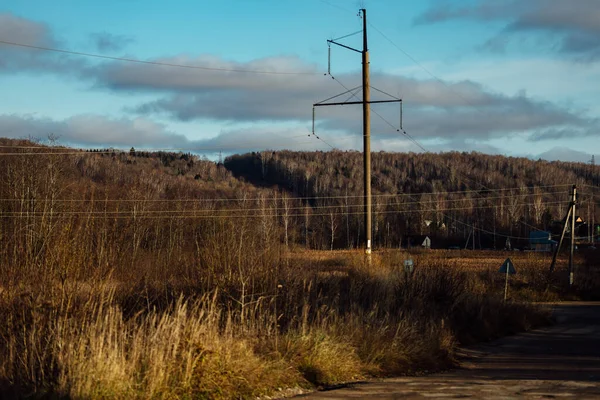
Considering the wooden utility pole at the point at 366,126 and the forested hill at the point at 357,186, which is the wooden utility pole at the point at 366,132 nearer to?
the wooden utility pole at the point at 366,126

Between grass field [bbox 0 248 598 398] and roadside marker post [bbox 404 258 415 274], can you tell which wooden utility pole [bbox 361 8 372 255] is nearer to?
roadside marker post [bbox 404 258 415 274]

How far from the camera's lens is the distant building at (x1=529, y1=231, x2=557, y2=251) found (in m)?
106

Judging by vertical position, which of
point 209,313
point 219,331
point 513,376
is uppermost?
point 209,313

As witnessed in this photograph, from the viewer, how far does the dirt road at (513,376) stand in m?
10.7

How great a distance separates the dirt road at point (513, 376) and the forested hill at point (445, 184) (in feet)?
268

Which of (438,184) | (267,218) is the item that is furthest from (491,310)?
(438,184)

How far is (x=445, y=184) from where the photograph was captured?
6496 inches

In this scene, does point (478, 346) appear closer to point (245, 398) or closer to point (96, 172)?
point (245, 398)

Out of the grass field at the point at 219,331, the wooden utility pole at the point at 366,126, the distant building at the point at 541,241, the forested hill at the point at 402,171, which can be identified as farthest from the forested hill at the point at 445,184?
the grass field at the point at 219,331

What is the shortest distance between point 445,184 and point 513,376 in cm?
15481

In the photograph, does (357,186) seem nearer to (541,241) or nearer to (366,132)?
(541,241)

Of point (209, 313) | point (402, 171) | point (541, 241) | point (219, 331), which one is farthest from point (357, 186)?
point (209, 313)

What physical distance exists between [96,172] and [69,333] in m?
42.8

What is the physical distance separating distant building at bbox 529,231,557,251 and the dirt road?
86312 millimetres
